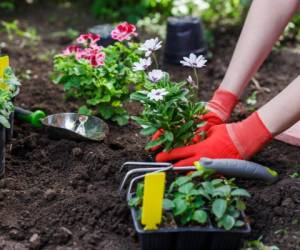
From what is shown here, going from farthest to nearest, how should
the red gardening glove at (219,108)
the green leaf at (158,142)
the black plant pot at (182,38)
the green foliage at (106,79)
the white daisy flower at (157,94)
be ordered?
the black plant pot at (182,38), the green foliage at (106,79), the red gardening glove at (219,108), the green leaf at (158,142), the white daisy flower at (157,94)

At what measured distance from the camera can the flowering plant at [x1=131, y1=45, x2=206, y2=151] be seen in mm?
2318

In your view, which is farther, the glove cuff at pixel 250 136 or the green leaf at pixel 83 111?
the green leaf at pixel 83 111

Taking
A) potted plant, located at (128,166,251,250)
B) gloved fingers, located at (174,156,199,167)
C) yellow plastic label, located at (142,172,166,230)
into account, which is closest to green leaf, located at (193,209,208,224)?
potted plant, located at (128,166,251,250)

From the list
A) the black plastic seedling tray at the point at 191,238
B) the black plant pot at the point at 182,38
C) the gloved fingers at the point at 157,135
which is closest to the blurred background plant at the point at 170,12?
the black plant pot at the point at 182,38

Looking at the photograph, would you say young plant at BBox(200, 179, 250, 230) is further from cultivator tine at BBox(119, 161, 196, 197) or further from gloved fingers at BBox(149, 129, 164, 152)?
gloved fingers at BBox(149, 129, 164, 152)

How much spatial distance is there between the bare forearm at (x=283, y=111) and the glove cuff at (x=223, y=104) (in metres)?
0.26

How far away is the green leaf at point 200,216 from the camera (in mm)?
1960

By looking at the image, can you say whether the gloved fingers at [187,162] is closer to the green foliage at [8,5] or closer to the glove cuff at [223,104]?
the glove cuff at [223,104]

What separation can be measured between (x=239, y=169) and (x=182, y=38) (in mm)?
1677

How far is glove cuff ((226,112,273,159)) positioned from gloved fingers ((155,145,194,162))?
168mm

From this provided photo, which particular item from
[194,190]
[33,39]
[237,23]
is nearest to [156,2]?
[237,23]

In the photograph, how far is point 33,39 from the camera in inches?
163

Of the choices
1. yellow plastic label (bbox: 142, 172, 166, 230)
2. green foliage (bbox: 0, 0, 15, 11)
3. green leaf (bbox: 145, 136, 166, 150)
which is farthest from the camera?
green foliage (bbox: 0, 0, 15, 11)

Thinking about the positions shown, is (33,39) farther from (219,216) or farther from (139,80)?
(219,216)
